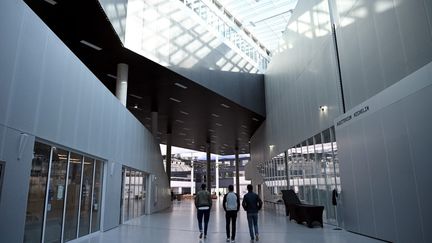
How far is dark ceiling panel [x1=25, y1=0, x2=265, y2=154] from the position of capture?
10.2m

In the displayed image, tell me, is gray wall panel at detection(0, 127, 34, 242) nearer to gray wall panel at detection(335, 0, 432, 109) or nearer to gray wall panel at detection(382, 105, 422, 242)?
gray wall panel at detection(382, 105, 422, 242)

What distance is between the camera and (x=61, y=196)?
739 cm

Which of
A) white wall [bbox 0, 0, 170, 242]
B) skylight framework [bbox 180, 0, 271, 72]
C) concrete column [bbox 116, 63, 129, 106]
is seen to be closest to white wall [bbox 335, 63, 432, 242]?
white wall [bbox 0, 0, 170, 242]

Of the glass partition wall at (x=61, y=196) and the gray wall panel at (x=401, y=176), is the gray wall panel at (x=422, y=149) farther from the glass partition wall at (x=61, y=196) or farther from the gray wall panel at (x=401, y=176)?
the glass partition wall at (x=61, y=196)

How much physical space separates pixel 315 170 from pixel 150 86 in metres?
9.12

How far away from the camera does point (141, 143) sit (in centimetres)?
1536

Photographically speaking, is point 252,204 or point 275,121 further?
point 275,121

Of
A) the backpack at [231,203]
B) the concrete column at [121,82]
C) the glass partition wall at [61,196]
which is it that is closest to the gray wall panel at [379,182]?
the backpack at [231,203]

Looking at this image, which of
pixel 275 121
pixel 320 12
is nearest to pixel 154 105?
pixel 275 121

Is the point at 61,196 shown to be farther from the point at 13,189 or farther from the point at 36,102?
the point at 36,102

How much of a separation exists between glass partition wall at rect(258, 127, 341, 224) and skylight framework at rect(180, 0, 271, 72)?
8.31m

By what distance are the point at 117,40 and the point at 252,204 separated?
24.8ft

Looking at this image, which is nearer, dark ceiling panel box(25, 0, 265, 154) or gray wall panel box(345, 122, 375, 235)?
gray wall panel box(345, 122, 375, 235)

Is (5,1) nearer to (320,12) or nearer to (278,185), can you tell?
(320,12)
